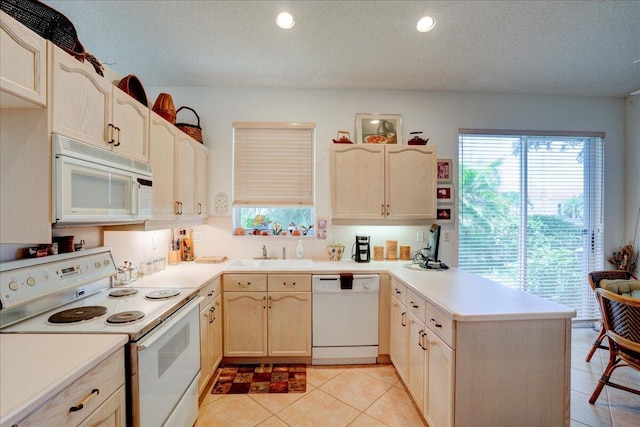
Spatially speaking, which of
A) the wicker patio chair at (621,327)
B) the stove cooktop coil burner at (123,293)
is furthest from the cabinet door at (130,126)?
the wicker patio chair at (621,327)

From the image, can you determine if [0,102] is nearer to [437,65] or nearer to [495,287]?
[495,287]

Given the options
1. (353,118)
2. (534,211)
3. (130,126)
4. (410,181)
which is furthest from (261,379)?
(534,211)

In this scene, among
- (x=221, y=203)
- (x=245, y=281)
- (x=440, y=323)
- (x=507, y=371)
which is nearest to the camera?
(x=507, y=371)

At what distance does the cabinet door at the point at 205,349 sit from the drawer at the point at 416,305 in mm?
1559

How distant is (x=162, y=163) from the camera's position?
2.12 meters

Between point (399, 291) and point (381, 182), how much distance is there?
1.10 metres

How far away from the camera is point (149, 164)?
75.9 inches

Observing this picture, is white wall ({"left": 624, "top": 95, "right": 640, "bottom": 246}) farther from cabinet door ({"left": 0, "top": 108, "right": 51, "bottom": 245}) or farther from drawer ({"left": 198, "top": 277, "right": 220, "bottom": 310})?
cabinet door ({"left": 0, "top": 108, "right": 51, "bottom": 245})

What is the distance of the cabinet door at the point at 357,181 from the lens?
2.80m

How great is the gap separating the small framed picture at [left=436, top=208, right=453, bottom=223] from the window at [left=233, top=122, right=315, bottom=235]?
144 centimetres

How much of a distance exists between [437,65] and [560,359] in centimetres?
250

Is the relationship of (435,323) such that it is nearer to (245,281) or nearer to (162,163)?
(245,281)

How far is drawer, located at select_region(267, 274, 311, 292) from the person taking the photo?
2.52 meters

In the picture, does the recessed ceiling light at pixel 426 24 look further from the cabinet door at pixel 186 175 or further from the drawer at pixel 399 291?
the cabinet door at pixel 186 175
